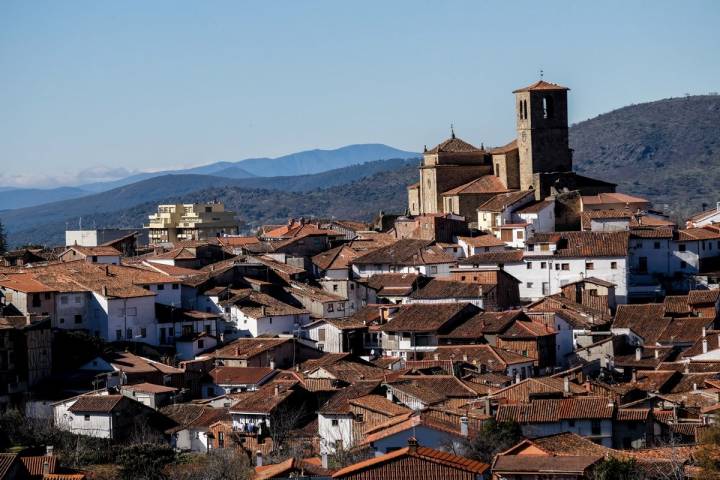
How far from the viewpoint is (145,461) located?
42812mm

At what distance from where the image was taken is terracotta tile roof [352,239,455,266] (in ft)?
221

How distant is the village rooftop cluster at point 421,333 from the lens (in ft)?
139

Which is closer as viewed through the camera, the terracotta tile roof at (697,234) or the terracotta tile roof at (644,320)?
the terracotta tile roof at (644,320)

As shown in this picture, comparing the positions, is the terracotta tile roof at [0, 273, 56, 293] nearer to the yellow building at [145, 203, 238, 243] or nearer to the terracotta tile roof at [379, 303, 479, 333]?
the terracotta tile roof at [379, 303, 479, 333]

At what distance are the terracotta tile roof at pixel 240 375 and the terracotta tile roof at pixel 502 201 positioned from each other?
21593 millimetres

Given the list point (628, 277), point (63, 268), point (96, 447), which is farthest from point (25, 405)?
point (628, 277)

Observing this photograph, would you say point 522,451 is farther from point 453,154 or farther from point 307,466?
point 453,154

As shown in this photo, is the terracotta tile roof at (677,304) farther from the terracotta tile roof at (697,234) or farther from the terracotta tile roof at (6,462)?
the terracotta tile roof at (6,462)

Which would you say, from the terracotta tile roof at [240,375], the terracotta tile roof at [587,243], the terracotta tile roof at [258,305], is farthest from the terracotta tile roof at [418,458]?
the terracotta tile roof at [587,243]

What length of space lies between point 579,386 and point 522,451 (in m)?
11.8

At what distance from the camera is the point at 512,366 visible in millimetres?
53750

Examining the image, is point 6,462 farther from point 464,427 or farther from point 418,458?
point 464,427

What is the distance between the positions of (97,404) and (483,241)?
25.3 m

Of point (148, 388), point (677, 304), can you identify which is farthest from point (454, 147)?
point (148, 388)
